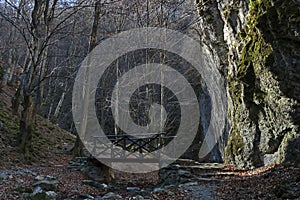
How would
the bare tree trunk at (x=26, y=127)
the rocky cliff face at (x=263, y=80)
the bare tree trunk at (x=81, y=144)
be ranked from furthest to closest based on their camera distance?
the bare tree trunk at (x=81, y=144) < the bare tree trunk at (x=26, y=127) < the rocky cliff face at (x=263, y=80)

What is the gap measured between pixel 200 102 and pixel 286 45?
12.3m

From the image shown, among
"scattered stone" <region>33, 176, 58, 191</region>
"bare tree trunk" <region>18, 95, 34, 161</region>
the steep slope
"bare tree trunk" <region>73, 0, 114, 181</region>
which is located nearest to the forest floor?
the steep slope

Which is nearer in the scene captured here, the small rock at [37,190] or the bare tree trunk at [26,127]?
the small rock at [37,190]

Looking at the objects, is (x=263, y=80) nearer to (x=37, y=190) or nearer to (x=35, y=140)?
(x=37, y=190)

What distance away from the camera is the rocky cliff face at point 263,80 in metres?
7.10

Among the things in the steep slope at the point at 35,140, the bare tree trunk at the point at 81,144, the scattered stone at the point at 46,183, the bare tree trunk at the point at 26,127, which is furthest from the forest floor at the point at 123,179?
the bare tree trunk at the point at 81,144

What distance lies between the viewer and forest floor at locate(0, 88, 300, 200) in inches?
225

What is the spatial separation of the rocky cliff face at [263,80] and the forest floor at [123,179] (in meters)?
0.77

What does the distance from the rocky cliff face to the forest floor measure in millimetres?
765

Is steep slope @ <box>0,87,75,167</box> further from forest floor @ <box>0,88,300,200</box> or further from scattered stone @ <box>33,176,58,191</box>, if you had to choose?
scattered stone @ <box>33,176,58,191</box>

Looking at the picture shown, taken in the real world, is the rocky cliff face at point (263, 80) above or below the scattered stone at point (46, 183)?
above

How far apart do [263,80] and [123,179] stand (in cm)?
633

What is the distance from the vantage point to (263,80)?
823 centimetres

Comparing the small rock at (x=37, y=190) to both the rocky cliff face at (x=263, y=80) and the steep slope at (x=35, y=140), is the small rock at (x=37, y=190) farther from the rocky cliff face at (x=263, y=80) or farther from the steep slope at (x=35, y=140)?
the rocky cliff face at (x=263, y=80)
